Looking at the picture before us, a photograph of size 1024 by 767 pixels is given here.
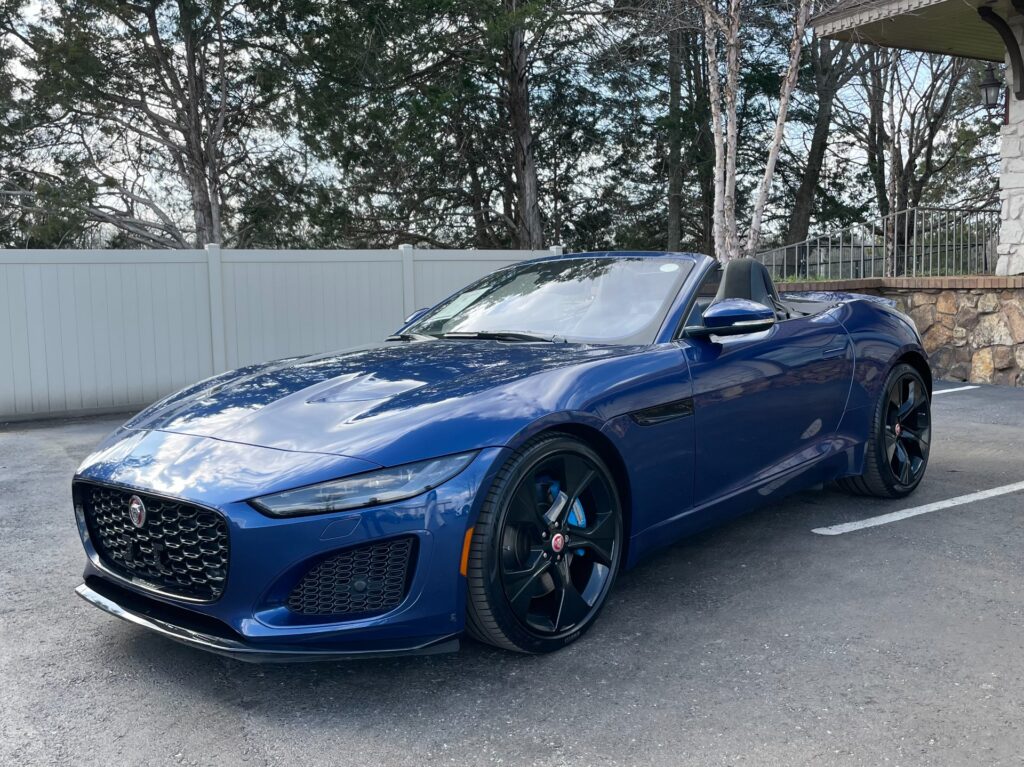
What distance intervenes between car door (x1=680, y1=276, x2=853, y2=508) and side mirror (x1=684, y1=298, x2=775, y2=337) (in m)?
0.11

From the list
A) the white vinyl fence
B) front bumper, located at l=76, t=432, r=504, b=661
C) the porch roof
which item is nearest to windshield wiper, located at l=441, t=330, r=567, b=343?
front bumper, located at l=76, t=432, r=504, b=661

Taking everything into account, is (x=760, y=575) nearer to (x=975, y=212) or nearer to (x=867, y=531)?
(x=867, y=531)

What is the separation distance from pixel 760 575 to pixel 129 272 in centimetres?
810

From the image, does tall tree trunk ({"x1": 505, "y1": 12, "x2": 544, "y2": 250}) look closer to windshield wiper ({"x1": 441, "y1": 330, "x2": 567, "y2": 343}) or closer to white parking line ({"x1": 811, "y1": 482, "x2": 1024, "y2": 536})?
white parking line ({"x1": 811, "y1": 482, "x2": 1024, "y2": 536})

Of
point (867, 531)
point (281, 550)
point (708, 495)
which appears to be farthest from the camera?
point (867, 531)

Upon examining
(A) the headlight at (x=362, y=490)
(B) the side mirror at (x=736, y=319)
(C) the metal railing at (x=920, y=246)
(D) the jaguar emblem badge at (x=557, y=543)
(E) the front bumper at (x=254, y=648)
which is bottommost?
(E) the front bumper at (x=254, y=648)

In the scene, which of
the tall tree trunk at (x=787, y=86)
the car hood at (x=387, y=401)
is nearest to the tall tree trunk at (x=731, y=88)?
the tall tree trunk at (x=787, y=86)

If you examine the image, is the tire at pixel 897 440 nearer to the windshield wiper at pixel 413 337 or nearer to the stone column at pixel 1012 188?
the windshield wiper at pixel 413 337

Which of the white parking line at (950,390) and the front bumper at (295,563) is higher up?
the front bumper at (295,563)

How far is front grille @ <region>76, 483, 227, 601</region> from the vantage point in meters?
2.89

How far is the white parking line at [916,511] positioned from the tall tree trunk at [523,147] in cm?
1436

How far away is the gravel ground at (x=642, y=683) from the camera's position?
8.94ft

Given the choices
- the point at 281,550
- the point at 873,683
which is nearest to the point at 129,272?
the point at 281,550

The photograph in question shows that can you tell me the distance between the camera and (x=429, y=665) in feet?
10.8
